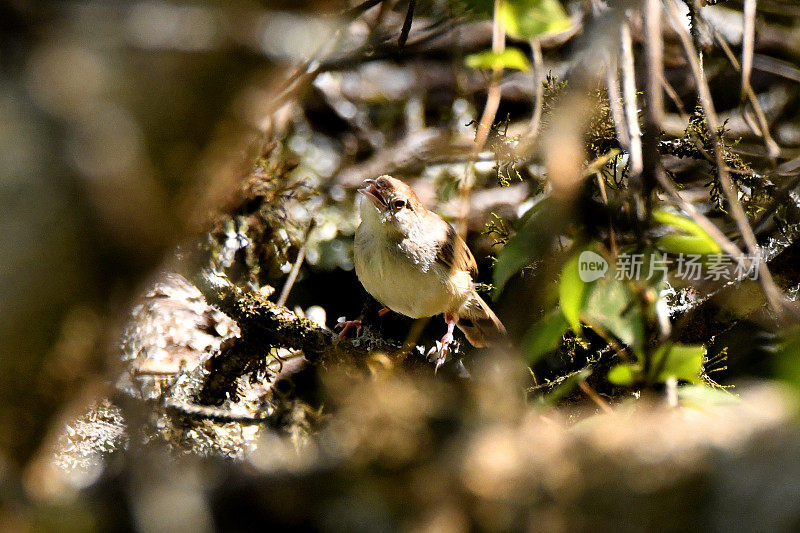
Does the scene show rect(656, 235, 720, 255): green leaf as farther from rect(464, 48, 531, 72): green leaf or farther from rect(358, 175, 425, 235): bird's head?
rect(358, 175, 425, 235): bird's head

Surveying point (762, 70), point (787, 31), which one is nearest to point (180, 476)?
point (762, 70)

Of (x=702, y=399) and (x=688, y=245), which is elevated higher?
(x=688, y=245)

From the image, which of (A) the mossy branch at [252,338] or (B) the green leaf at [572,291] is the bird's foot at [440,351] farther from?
(B) the green leaf at [572,291]

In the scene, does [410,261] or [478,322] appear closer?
[410,261]

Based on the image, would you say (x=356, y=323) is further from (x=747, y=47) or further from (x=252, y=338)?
(x=747, y=47)

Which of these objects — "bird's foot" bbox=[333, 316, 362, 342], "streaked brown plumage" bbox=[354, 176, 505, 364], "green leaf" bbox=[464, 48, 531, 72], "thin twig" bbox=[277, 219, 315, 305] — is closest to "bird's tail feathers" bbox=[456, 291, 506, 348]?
"streaked brown plumage" bbox=[354, 176, 505, 364]

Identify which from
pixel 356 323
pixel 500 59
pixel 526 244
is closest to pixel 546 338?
pixel 526 244
